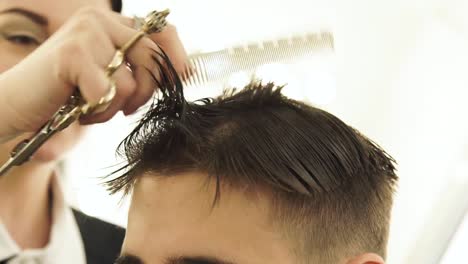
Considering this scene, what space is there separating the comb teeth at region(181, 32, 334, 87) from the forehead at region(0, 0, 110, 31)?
0.19 metres

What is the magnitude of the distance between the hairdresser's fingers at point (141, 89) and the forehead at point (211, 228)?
0.51 feet

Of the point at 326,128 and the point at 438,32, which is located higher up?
the point at 438,32

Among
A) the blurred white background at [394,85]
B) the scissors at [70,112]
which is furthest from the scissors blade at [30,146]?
the blurred white background at [394,85]

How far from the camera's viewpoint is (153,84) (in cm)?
50

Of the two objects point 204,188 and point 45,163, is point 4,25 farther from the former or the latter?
point 204,188

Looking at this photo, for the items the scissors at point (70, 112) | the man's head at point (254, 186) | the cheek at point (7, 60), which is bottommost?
the man's head at point (254, 186)

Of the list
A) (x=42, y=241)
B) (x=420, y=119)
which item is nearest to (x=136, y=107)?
(x=42, y=241)

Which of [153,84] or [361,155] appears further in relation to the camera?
[361,155]

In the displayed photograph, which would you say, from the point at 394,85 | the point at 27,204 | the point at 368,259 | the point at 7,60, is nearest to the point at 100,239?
the point at 27,204

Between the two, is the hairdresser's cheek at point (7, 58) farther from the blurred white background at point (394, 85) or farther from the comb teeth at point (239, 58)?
the blurred white background at point (394, 85)

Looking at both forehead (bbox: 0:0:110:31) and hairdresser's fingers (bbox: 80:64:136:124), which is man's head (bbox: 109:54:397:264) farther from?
forehead (bbox: 0:0:110:31)

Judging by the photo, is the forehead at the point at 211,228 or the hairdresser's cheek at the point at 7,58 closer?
the forehead at the point at 211,228

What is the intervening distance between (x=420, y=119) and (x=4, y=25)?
4.45 feet

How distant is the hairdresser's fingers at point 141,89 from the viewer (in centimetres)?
49
